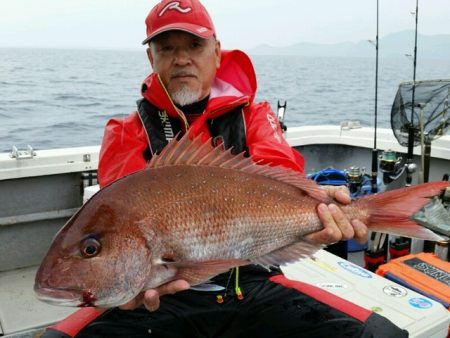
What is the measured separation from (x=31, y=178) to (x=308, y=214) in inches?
131

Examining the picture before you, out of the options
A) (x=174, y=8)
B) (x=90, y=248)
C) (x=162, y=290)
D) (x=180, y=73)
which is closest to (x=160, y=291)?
(x=162, y=290)

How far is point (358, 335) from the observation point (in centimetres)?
228

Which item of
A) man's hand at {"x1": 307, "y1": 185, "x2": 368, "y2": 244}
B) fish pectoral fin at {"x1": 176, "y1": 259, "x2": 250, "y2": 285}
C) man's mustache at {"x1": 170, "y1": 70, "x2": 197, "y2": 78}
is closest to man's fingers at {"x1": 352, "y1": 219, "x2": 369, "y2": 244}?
man's hand at {"x1": 307, "y1": 185, "x2": 368, "y2": 244}

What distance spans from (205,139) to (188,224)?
1.14 metres

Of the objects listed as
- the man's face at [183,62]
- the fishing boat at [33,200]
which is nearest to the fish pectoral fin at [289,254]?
the man's face at [183,62]

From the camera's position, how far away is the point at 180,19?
2.68 m

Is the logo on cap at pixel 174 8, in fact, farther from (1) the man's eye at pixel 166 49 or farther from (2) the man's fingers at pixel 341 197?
(2) the man's fingers at pixel 341 197

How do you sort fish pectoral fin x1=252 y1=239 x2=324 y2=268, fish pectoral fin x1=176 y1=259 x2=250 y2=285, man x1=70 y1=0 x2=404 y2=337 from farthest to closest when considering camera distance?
man x1=70 y1=0 x2=404 y2=337 < fish pectoral fin x1=252 y1=239 x2=324 y2=268 < fish pectoral fin x1=176 y1=259 x2=250 y2=285

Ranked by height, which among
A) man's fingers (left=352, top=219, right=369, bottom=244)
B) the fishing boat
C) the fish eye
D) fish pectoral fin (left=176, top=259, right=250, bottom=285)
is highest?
the fish eye

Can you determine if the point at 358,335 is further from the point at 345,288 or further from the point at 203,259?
the point at 203,259

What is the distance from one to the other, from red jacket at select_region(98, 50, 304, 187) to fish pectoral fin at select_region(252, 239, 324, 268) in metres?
0.64

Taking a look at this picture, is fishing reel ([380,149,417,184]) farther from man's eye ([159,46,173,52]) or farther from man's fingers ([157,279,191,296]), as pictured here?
man's fingers ([157,279,191,296])

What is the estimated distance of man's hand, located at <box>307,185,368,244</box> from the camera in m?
1.93

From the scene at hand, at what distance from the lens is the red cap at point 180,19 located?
2641 millimetres
